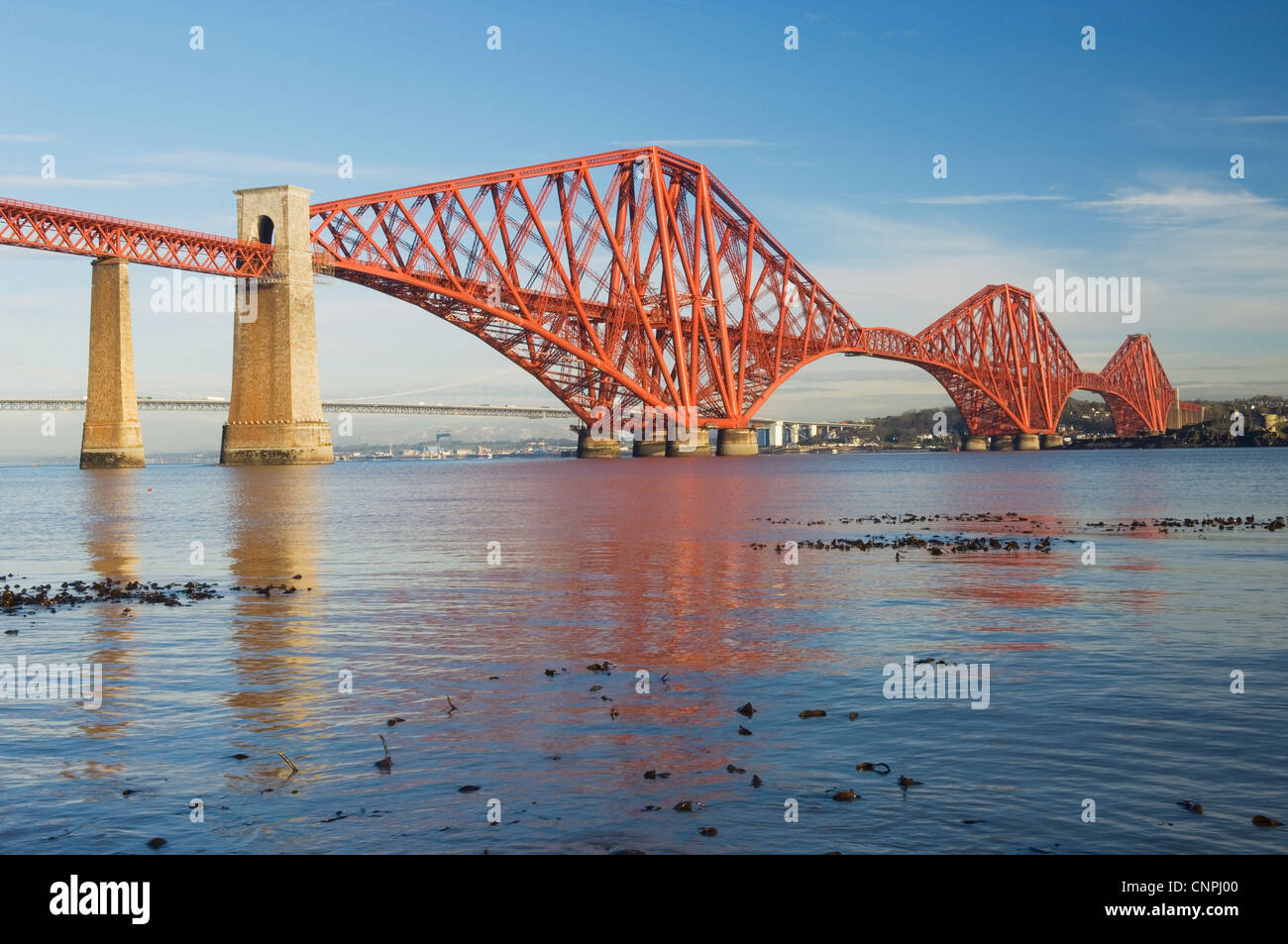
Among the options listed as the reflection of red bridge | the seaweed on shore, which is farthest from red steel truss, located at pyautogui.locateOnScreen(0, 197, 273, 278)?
the seaweed on shore

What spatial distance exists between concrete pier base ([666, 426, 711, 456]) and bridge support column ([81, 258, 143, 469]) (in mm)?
58148

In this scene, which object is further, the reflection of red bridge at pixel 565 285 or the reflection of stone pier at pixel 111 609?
the reflection of red bridge at pixel 565 285

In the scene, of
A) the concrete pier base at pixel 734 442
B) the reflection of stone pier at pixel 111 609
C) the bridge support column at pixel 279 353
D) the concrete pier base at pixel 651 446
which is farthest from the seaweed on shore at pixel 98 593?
the concrete pier base at pixel 734 442

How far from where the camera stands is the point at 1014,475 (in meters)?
87.2

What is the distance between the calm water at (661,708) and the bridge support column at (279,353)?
221ft

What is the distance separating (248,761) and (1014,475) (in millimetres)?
84182

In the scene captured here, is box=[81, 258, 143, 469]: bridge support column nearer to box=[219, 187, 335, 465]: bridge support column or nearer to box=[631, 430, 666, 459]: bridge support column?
box=[219, 187, 335, 465]: bridge support column

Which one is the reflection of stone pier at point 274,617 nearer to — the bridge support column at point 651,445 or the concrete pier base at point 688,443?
the concrete pier base at point 688,443

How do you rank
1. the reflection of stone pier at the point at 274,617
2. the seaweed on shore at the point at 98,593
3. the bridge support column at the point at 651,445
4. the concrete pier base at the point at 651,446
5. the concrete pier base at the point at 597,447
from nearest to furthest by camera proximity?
the reflection of stone pier at the point at 274,617, the seaweed on shore at the point at 98,593, the bridge support column at the point at 651,445, the concrete pier base at the point at 651,446, the concrete pier base at the point at 597,447

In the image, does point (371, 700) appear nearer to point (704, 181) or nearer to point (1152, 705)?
point (1152, 705)

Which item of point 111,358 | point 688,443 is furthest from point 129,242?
point 688,443

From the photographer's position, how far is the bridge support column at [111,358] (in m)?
82.0

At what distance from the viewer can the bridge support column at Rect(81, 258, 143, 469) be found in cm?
8200
